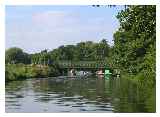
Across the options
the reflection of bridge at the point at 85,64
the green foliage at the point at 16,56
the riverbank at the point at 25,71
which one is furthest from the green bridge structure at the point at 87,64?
the green foliage at the point at 16,56

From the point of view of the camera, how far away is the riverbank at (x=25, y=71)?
695cm

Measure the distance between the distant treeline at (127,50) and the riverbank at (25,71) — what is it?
0.12 metres

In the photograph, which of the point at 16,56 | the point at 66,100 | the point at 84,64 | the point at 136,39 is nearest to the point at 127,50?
the point at 136,39

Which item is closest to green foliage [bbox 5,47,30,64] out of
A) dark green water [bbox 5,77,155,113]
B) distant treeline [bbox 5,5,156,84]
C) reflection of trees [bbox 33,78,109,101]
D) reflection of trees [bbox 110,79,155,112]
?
distant treeline [bbox 5,5,156,84]

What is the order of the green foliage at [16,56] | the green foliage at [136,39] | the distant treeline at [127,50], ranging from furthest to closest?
the green foliage at [136,39], the distant treeline at [127,50], the green foliage at [16,56]

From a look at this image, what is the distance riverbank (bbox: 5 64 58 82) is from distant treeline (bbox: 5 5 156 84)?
12cm

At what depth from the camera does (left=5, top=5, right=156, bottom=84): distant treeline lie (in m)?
6.36

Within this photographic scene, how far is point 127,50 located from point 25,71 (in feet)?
7.58

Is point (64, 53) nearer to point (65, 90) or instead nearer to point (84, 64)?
point (84, 64)

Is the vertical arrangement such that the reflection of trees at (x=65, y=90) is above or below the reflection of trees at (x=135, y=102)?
above

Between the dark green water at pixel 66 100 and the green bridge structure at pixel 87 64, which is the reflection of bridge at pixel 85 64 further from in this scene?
the dark green water at pixel 66 100

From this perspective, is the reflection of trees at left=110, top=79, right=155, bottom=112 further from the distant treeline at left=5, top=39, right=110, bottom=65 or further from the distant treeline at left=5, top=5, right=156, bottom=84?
the distant treeline at left=5, top=39, right=110, bottom=65

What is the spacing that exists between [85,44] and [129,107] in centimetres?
100

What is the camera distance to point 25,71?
7664 mm
